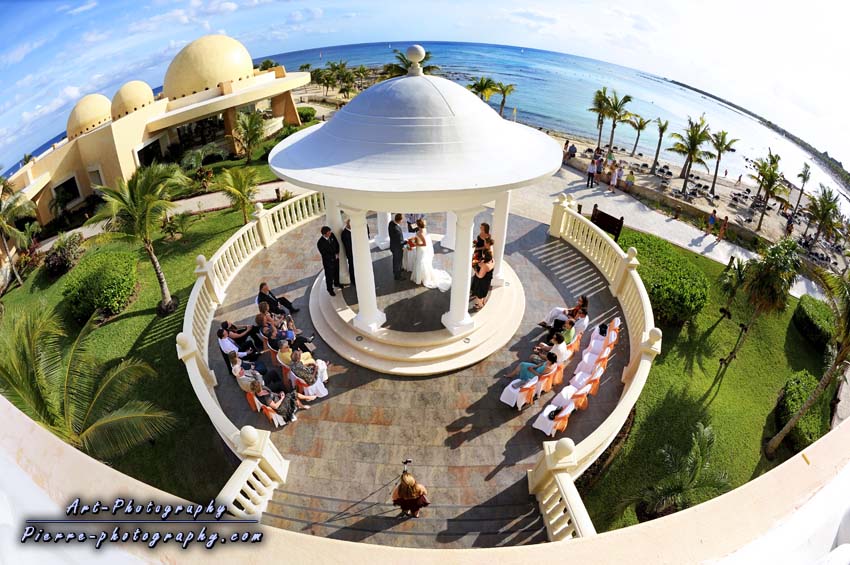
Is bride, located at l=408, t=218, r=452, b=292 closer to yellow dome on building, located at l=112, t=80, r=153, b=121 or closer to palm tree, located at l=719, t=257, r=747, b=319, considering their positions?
palm tree, located at l=719, t=257, r=747, b=319

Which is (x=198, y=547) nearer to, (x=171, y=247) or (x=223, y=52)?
(x=171, y=247)

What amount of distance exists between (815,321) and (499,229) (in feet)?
47.7

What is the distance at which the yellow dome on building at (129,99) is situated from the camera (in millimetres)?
34438

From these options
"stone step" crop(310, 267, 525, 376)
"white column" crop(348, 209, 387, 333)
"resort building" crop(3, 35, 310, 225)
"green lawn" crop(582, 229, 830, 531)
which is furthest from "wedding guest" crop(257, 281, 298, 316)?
"resort building" crop(3, 35, 310, 225)

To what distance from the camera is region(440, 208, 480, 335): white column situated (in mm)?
9820

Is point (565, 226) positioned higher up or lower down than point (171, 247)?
higher up

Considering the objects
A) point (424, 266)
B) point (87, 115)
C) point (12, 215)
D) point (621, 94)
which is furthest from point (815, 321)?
point (621, 94)

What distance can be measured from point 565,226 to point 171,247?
64.3 ft

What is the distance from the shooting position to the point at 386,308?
12.5m

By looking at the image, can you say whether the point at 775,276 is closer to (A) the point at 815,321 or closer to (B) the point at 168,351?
(A) the point at 815,321

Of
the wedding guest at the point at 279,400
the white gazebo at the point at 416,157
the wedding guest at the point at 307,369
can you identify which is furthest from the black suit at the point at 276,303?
the white gazebo at the point at 416,157

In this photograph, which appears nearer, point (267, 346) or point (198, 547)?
point (198, 547)

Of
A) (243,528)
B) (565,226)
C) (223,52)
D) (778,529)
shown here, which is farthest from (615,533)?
(223,52)

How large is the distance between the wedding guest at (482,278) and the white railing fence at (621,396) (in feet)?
13.9
